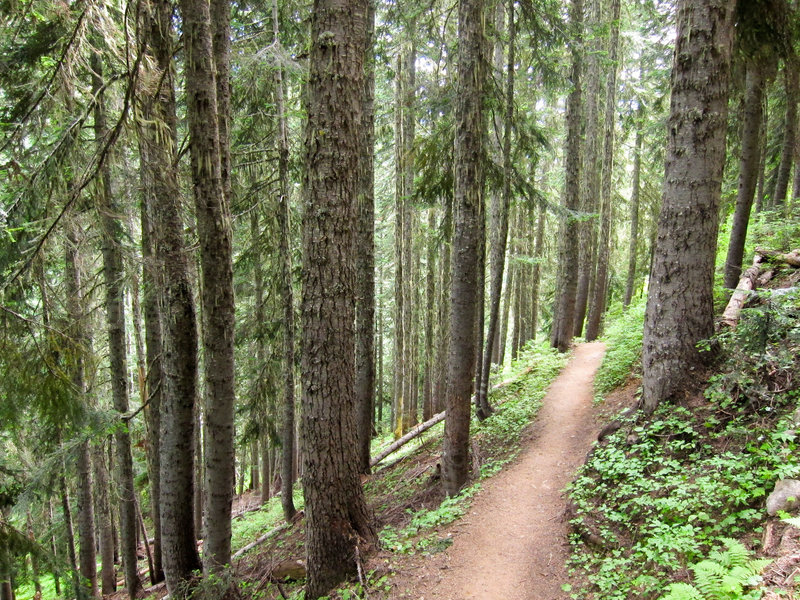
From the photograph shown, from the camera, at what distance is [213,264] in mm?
5539

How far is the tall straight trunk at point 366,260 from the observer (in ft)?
29.7

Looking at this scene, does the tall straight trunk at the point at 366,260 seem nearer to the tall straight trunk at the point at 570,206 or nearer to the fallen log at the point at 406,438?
the fallen log at the point at 406,438

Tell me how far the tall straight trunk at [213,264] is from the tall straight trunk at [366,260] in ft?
11.6

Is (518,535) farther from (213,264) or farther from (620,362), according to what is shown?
(620,362)

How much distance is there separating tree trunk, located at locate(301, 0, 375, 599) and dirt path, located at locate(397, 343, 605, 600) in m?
1.10

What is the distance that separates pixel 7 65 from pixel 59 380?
5.31m

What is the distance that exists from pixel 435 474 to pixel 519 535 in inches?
92.2

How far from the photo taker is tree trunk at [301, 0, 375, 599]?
15.0 feet

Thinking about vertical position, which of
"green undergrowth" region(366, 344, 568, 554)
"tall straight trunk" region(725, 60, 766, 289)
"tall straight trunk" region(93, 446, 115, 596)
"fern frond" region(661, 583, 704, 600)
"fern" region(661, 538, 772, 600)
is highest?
"tall straight trunk" region(725, 60, 766, 289)

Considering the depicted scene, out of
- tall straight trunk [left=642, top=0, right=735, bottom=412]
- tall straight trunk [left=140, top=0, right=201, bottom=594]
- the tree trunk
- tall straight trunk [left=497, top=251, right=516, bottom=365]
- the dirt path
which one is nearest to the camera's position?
the tree trunk

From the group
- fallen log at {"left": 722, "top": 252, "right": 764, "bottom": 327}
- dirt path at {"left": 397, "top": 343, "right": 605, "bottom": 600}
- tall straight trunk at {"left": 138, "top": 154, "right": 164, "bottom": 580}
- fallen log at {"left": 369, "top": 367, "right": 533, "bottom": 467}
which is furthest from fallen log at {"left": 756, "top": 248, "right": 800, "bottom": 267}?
tall straight trunk at {"left": 138, "top": 154, "right": 164, "bottom": 580}

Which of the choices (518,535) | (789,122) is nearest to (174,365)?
(518,535)

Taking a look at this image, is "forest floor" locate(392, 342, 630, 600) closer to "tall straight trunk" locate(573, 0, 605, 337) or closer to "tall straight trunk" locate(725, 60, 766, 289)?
"tall straight trunk" locate(725, 60, 766, 289)

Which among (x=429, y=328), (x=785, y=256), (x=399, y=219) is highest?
(x=399, y=219)
